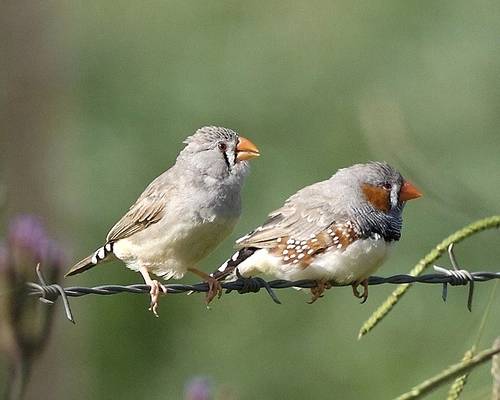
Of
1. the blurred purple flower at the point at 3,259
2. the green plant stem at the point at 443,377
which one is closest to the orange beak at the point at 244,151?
the green plant stem at the point at 443,377

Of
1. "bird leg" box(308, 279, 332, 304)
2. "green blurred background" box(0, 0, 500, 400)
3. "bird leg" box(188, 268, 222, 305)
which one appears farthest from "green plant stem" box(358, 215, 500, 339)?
"green blurred background" box(0, 0, 500, 400)

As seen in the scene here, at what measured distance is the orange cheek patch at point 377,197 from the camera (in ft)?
15.6

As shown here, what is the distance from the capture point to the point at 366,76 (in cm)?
1211

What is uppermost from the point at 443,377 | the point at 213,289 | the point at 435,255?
the point at 443,377

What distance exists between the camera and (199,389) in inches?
61.8

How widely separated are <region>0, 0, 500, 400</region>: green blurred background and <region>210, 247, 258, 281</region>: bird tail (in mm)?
3965

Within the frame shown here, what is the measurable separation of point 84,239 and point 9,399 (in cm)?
882

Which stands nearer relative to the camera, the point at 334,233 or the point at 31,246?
the point at 31,246

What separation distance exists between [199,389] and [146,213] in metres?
3.03

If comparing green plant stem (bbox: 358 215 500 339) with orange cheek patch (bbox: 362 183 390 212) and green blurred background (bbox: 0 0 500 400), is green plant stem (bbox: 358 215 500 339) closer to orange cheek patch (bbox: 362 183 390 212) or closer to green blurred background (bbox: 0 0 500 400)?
orange cheek patch (bbox: 362 183 390 212)

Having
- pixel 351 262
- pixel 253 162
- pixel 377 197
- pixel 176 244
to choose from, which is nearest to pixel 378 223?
pixel 377 197

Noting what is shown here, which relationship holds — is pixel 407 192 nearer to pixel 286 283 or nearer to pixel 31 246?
pixel 286 283

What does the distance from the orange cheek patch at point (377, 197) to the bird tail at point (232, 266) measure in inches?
18.1

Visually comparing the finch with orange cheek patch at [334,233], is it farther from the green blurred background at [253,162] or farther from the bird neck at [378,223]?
the green blurred background at [253,162]
